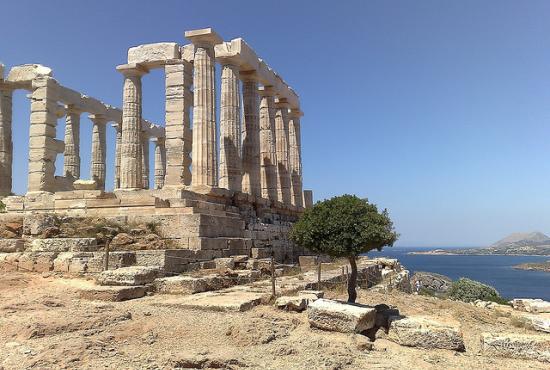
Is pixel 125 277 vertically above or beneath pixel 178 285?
above

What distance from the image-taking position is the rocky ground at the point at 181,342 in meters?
7.60

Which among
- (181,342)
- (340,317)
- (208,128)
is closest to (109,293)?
(181,342)

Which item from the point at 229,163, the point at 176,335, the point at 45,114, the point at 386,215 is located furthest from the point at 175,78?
the point at 176,335

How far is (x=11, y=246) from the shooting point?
15.6 metres

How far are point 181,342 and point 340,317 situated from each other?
3.09 m

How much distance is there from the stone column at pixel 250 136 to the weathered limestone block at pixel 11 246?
41.5 feet

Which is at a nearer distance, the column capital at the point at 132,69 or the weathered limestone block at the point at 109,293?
the weathered limestone block at the point at 109,293

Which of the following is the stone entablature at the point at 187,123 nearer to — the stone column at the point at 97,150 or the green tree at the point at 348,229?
the stone column at the point at 97,150

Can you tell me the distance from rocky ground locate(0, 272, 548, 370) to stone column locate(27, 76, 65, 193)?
15.9 m

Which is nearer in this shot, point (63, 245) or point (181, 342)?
point (181, 342)

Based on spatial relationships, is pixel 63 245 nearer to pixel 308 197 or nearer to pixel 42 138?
pixel 42 138

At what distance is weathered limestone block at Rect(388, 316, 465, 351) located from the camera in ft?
31.2

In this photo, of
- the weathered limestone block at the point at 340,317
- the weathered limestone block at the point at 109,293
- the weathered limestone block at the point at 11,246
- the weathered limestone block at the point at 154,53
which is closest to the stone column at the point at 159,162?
the weathered limestone block at the point at 154,53

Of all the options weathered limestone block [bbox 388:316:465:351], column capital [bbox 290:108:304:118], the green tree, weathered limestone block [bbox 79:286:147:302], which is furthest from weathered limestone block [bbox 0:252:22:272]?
column capital [bbox 290:108:304:118]
